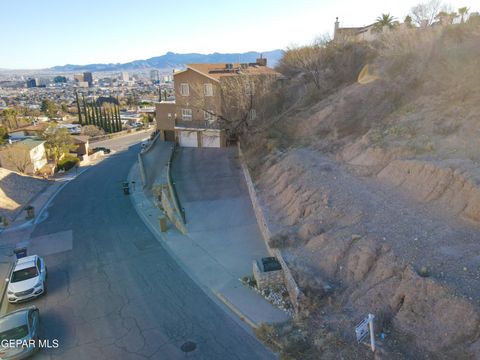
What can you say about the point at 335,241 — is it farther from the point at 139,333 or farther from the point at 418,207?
the point at 139,333

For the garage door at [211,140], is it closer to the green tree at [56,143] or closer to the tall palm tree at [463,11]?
the green tree at [56,143]

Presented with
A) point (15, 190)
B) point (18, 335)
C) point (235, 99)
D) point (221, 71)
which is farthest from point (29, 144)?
point (18, 335)

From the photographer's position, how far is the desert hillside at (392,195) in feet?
30.9

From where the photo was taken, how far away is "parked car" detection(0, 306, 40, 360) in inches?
426

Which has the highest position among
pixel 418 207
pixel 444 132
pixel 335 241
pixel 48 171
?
pixel 444 132

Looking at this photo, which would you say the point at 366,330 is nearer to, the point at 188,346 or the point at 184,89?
the point at 188,346

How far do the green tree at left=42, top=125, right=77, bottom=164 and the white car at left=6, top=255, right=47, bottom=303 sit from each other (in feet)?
96.5

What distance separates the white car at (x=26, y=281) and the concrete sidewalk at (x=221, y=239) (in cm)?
570

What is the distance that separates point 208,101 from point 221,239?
19.6 meters

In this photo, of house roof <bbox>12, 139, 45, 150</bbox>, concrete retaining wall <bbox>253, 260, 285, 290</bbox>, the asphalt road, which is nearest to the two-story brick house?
house roof <bbox>12, 139, 45, 150</bbox>

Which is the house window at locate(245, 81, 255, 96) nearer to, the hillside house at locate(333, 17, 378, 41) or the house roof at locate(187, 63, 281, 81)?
the house roof at locate(187, 63, 281, 81)

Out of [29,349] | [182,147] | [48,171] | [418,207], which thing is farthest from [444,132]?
[48,171]

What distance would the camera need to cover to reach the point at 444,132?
16656mm

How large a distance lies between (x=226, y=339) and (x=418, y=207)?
8357 millimetres
